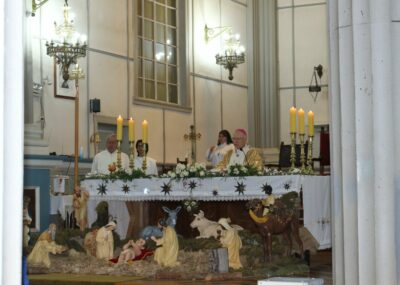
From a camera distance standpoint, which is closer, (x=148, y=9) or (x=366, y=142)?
(x=366, y=142)

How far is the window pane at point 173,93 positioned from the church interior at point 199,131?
0.14 feet

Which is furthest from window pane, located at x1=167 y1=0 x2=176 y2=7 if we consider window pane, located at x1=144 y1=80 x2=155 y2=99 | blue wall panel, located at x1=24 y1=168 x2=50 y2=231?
blue wall panel, located at x1=24 y1=168 x2=50 y2=231

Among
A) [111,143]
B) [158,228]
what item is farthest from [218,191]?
[111,143]

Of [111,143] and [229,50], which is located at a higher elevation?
[229,50]

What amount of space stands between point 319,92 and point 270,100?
114 cm

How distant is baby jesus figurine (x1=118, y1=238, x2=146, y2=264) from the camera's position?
8672 mm

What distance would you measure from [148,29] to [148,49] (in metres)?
0.39

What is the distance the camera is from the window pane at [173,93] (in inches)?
672

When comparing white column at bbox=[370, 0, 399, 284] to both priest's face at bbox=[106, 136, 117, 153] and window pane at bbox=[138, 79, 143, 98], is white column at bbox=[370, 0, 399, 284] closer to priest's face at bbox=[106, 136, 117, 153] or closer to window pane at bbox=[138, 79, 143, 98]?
priest's face at bbox=[106, 136, 117, 153]

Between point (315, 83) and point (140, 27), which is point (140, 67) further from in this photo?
point (315, 83)

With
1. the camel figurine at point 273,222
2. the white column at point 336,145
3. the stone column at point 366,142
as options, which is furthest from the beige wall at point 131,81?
the stone column at point 366,142

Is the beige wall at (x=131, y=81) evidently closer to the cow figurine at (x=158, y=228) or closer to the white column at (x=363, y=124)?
the cow figurine at (x=158, y=228)

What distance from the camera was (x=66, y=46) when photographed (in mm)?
12695

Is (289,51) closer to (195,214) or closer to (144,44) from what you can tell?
(144,44)
